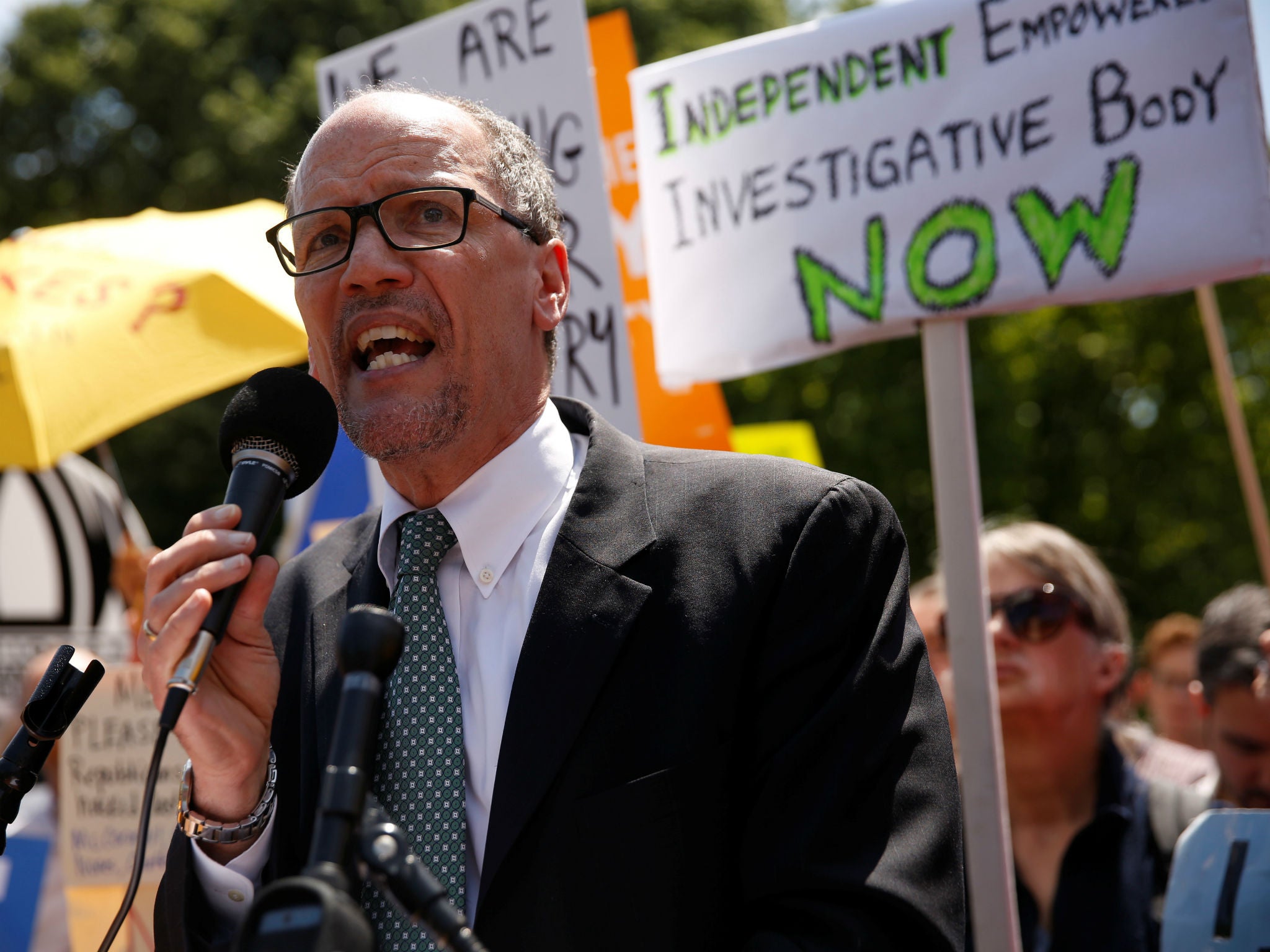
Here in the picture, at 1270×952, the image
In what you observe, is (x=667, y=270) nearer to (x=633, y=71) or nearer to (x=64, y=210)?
(x=633, y=71)

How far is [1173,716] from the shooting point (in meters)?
6.32

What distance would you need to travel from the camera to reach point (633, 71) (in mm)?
3910

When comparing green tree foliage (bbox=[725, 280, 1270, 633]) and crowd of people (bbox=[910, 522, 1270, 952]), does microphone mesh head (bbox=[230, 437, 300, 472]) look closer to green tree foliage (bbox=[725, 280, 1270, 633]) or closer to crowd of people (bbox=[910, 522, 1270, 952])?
crowd of people (bbox=[910, 522, 1270, 952])

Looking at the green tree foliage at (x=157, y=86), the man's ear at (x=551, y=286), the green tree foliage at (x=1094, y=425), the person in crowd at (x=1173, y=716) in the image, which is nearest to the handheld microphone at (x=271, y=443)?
the man's ear at (x=551, y=286)

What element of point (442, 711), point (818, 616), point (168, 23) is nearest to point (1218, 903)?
point (818, 616)

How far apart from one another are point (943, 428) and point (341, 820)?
7.25 ft

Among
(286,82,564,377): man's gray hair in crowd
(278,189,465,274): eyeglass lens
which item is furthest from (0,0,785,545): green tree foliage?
(278,189,465,274): eyeglass lens

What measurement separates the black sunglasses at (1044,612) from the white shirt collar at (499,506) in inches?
73.5

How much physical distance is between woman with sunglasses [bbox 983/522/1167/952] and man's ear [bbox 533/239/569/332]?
1806 mm

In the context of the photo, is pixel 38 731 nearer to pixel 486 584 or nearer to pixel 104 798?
pixel 486 584

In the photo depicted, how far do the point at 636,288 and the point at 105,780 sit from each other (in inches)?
86.5

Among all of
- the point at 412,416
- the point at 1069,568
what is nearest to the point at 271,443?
the point at 412,416

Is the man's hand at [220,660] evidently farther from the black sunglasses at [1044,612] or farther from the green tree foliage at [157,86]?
the green tree foliage at [157,86]

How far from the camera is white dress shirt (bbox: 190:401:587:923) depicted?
1933 millimetres
